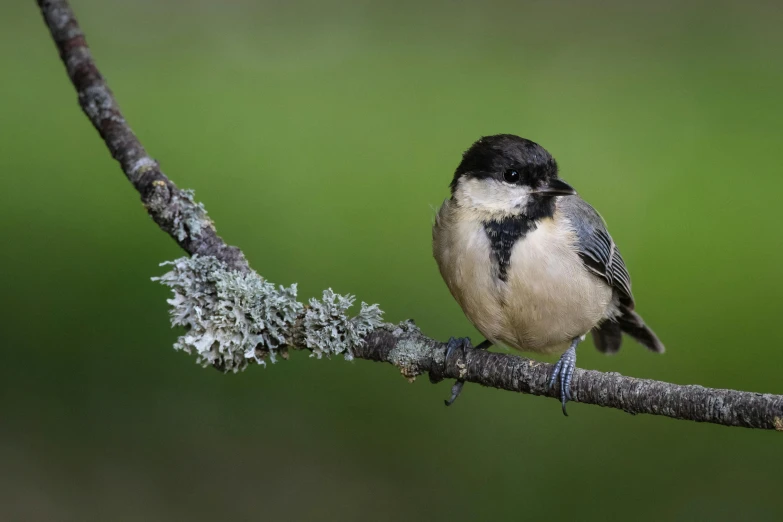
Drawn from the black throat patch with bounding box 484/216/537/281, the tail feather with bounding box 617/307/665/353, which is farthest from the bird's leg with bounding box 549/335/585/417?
the tail feather with bounding box 617/307/665/353

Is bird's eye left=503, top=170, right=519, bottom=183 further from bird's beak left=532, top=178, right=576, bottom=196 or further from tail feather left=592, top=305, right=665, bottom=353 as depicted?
tail feather left=592, top=305, right=665, bottom=353

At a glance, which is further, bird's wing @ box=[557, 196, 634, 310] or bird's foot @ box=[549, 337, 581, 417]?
bird's wing @ box=[557, 196, 634, 310]

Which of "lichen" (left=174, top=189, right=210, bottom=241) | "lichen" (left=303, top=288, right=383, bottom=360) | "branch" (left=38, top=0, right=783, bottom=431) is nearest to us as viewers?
"branch" (left=38, top=0, right=783, bottom=431)

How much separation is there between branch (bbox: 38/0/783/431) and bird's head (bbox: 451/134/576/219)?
0.58 meters

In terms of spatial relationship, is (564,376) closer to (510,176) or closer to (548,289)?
(548,289)

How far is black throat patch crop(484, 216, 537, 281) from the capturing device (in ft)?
8.80

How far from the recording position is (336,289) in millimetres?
3352

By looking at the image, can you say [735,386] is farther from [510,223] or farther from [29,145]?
[29,145]

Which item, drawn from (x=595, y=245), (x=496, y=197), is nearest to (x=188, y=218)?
(x=496, y=197)

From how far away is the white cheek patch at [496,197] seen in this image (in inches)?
109

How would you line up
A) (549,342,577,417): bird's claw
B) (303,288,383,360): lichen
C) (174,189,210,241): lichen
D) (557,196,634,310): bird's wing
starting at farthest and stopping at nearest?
1. (557,196,634,310): bird's wing
2. (174,189,210,241): lichen
3. (303,288,383,360): lichen
4. (549,342,577,417): bird's claw

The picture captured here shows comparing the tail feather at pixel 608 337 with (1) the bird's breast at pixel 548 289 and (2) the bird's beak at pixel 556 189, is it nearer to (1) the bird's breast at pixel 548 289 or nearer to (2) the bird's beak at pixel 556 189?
(1) the bird's breast at pixel 548 289

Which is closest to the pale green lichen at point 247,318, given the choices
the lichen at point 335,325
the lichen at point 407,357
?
the lichen at point 335,325

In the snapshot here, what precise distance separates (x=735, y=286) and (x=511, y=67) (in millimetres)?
1741
